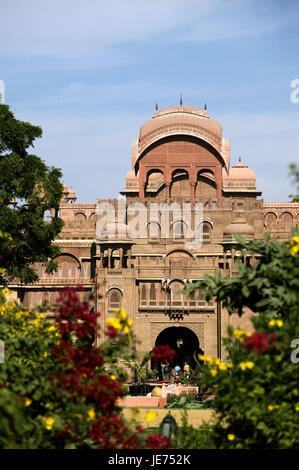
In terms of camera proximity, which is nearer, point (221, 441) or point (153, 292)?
point (221, 441)

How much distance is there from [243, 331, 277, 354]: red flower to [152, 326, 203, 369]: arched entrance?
34.5 meters

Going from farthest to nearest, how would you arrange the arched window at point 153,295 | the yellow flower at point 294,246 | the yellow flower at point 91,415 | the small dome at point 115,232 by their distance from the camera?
1. the small dome at point 115,232
2. the arched window at point 153,295
3. the yellow flower at point 294,246
4. the yellow flower at point 91,415

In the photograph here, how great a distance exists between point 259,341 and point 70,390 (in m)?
2.83

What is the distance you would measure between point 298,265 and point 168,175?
125 feet

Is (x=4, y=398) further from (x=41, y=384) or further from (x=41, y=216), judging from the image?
(x=41, y=216)

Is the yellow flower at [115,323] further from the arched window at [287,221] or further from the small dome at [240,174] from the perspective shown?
the small dome at [240,174]

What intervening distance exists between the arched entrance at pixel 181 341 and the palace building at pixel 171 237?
60 mm

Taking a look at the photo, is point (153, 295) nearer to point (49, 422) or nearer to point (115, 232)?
point (115, 232)

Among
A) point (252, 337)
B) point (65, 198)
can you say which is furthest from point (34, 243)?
point (65, 198)

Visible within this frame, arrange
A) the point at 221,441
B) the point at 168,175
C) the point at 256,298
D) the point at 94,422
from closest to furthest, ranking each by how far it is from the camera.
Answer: the point at 94,422, the point at 221,441, the point at 256,298, the point at 168,175

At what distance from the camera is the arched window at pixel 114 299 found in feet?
144

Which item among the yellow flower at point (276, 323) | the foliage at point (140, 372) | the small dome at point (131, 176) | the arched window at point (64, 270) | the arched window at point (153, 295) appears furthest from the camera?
the small dome at point (131, 176)

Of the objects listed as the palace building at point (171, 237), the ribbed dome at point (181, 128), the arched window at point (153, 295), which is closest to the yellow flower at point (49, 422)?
the palace building at point (171, 237)

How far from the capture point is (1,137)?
30156 millimetres
